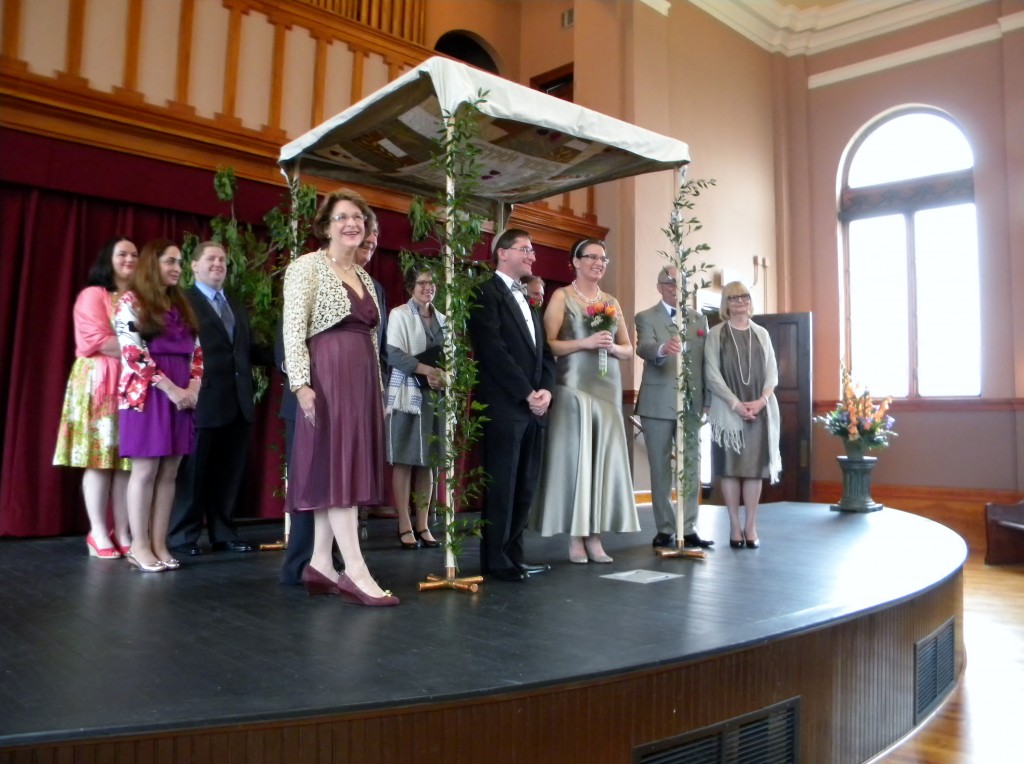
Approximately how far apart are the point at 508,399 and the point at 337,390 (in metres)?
0.74

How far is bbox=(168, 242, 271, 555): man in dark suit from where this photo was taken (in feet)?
12.5

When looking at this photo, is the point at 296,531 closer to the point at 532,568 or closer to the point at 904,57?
the point at 532,568

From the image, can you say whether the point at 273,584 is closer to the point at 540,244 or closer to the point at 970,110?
the point at 540,244

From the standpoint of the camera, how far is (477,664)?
203cm

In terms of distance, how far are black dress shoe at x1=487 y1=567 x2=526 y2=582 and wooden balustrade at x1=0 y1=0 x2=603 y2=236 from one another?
3205 mm

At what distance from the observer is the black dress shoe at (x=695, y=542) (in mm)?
4199

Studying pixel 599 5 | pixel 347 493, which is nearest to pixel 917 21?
pixel 599 5

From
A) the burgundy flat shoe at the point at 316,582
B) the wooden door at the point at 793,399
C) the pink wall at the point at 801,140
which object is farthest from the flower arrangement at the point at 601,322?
the wooden door at the point at 793,399

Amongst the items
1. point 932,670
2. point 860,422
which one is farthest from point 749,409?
point 860,422

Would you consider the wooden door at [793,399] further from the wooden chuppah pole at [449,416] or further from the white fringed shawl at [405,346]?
the wooden chuppah pole at [449,416]

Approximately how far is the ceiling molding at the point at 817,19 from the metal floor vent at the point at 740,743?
7899 millimetres

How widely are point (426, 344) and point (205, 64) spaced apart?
2537 mm

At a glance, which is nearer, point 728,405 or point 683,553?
point 683,553

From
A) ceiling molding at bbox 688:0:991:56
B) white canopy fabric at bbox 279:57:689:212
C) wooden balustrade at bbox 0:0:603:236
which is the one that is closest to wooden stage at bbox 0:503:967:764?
white canopy fabric at bbox 279:57:689:212
